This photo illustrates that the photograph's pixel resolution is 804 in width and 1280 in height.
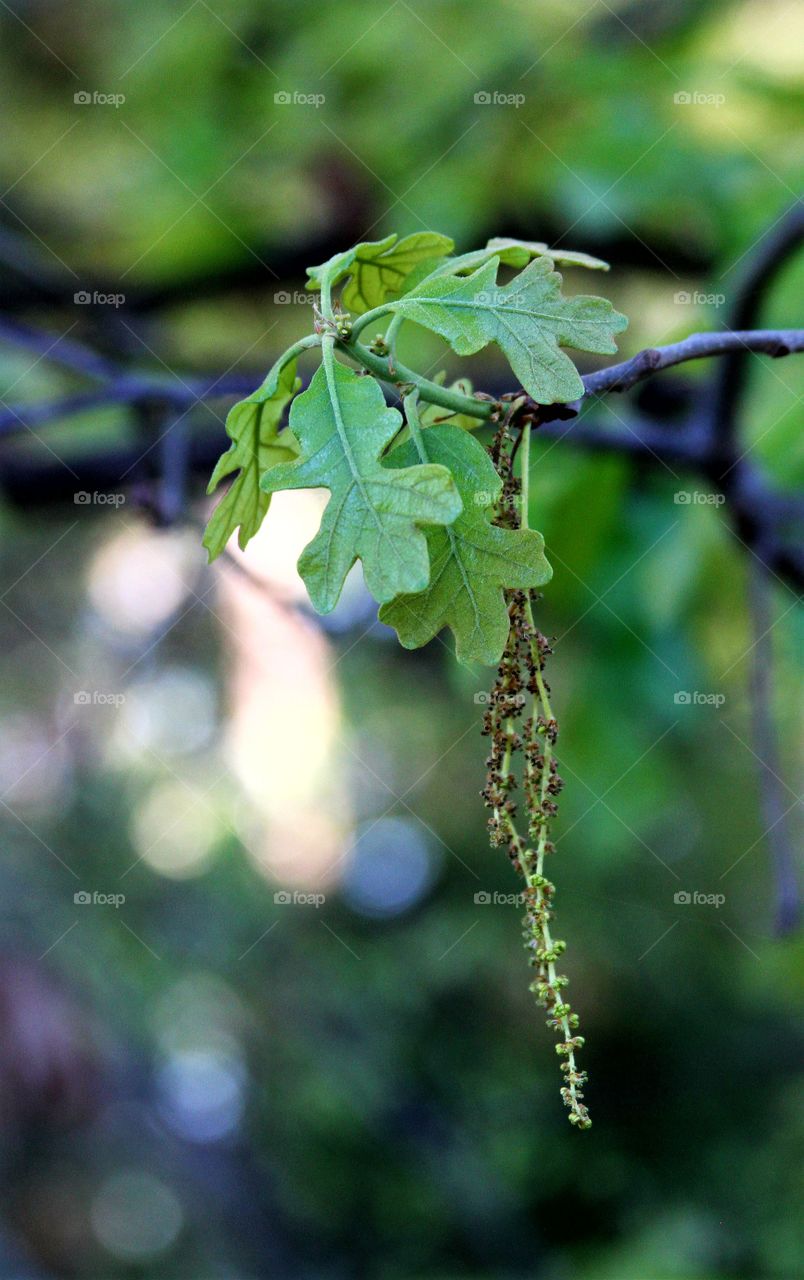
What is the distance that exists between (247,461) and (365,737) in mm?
5359

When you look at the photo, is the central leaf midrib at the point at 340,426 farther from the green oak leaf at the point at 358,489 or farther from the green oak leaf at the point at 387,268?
the green oak leaf at the point at 387,268

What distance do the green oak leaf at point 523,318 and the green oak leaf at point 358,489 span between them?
7 centimetres

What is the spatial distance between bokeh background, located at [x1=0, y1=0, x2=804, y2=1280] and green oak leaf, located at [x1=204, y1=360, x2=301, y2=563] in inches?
26.0

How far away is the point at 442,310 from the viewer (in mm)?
739

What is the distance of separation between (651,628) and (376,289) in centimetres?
144

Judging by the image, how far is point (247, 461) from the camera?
79 centimetres

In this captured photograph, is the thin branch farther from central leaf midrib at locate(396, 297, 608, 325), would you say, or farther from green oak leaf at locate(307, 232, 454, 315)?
green oak leaf at locate(307, 232, 454, 315)

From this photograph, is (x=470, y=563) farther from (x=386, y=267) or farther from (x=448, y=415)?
(x=386, y=267)

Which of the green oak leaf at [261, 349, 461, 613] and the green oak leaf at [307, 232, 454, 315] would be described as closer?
the green oak leaf at [261, 349, 461, 613]

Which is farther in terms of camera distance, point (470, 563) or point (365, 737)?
point (365, 737)

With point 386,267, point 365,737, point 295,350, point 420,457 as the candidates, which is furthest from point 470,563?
point 365,737

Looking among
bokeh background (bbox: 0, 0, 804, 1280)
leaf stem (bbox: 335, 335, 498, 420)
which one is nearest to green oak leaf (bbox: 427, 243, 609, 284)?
leaf stem (bbox: 335, 335, 498, 420)

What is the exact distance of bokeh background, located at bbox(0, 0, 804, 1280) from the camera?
89.4 inches

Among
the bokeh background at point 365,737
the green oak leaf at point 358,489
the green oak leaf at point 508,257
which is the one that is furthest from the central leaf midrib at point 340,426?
the bokeh background at point 365,737
